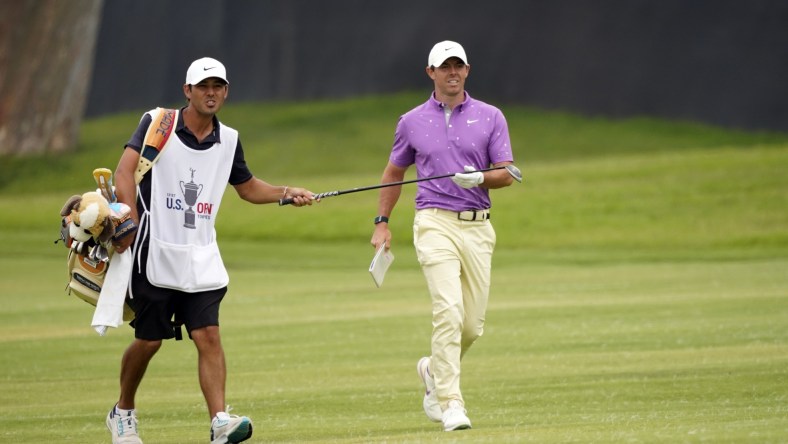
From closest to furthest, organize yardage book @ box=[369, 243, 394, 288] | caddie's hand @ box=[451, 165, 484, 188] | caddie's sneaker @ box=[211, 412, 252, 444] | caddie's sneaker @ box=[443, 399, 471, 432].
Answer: caddie's sneaker @ box=[211, 412, 252, 444]
caddie's sneaker @ box=[443, 399, 471, 432]
caddie's hand @ box=[451, 165, 484, 188]
yardage book @ box=[369, 243, 394, 288]

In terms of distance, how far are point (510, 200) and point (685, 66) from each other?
26.4 ft

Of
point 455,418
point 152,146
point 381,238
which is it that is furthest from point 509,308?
point 152,146

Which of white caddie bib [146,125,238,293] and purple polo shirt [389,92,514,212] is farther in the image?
purple polo shirt [389,92,514,212]

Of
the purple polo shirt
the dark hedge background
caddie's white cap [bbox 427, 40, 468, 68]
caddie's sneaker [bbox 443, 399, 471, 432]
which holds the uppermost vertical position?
the dark hedge background

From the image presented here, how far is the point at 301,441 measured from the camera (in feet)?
27.9

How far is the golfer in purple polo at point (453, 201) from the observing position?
9.03 metres

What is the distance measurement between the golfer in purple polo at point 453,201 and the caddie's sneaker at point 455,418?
0.27m

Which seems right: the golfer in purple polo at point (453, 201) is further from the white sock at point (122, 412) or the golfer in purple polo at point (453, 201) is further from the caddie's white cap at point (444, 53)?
the white sock at point (122, 412)

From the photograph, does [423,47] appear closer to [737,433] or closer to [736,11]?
[736,11]

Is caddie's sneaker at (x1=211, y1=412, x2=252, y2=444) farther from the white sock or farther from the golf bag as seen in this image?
the golf bag

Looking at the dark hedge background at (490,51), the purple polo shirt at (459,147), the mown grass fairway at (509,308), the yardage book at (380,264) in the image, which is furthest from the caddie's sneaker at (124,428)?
the dark hedge background at (490,51)

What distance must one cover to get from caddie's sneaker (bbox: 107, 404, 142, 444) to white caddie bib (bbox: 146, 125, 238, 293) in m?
0.81

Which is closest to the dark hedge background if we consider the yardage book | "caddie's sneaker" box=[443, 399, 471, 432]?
the yardage book

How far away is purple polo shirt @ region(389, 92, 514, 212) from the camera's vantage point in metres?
9.19
